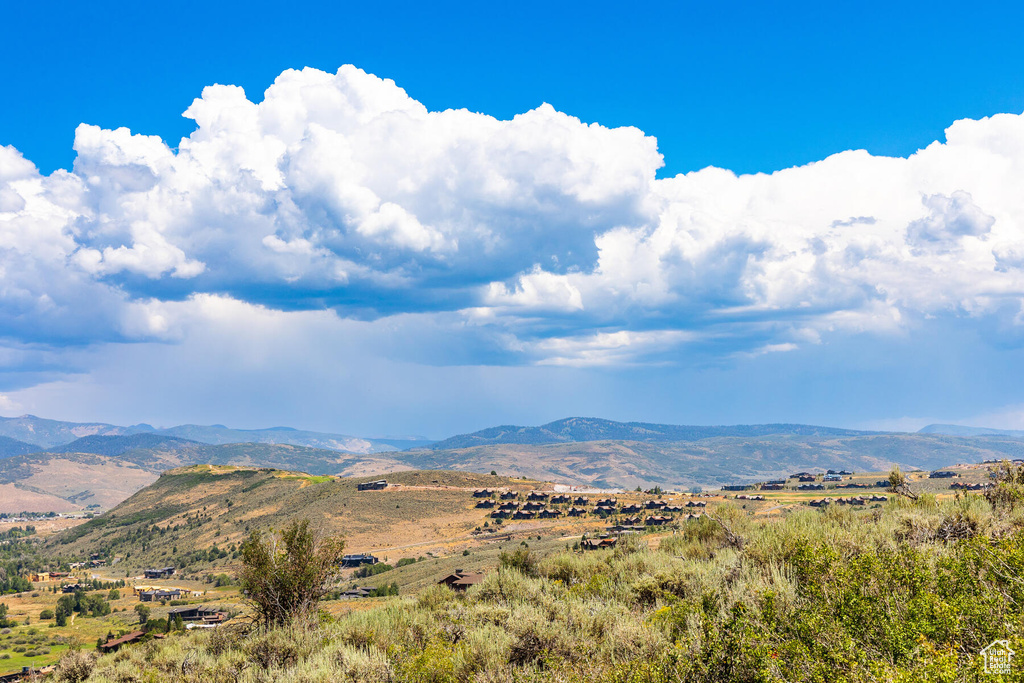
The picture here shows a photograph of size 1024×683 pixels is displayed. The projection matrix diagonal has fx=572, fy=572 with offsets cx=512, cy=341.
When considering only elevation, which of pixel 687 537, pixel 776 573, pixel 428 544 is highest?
pixel 776 573

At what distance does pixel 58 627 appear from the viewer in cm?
6919

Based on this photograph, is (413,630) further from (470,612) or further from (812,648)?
(812,648)

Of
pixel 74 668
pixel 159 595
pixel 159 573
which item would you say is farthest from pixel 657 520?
pixel 159 573

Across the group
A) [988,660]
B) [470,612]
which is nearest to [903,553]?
[988,660]

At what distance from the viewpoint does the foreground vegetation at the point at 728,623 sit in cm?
935

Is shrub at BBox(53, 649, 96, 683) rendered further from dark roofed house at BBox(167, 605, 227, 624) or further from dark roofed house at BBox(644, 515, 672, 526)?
dark roofed house at BBox(644, 515, 672, 526)

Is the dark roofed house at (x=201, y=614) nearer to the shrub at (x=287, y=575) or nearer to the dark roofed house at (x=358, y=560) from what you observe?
the dark roofed house at (x=358, y=560)

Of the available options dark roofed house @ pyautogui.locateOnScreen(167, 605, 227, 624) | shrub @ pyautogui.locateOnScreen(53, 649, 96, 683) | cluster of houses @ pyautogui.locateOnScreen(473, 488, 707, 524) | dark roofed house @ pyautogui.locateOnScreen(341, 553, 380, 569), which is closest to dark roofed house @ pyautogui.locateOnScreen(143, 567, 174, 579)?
dark roofed house @ pyautogui.locateOnScreen(341, 553, 380, 569)

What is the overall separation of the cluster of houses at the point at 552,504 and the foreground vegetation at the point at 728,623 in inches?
2883

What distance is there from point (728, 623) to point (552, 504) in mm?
110852

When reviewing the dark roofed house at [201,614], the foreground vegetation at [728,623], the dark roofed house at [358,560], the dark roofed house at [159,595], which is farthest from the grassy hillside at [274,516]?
the foreground vegetation at [728,623]

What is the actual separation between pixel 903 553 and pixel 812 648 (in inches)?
212

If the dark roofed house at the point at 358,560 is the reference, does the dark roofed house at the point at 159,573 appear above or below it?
below
